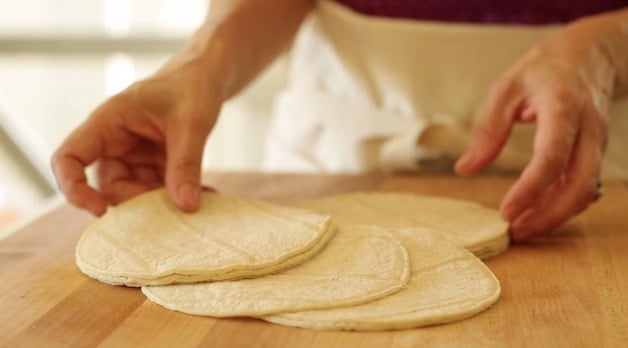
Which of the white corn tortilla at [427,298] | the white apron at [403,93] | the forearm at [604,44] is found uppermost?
the forearm at [604,44]

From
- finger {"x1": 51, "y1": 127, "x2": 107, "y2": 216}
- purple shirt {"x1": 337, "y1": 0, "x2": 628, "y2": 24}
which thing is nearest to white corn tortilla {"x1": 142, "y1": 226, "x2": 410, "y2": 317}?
finger {"x1": 51, "y1": 127, "x2": 107, "y2": 216}

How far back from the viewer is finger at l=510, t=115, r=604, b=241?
1.03m

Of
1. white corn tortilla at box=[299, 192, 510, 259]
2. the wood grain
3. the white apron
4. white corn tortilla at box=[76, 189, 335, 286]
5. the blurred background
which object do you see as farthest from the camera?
the blurred background

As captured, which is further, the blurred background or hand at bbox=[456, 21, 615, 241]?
the blurred background

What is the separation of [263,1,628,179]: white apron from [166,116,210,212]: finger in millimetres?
401

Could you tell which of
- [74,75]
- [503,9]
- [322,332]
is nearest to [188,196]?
[322,332]

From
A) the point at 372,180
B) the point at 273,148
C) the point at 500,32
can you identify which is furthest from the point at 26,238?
the point at 500,32

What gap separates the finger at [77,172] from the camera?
3.49 feet

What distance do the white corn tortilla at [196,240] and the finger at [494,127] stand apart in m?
0.26

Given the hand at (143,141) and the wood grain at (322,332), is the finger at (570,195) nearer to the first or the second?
the wood grain at (322,332)

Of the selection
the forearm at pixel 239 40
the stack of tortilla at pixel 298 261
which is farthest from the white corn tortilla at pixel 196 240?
the forearm at pixel 239 40

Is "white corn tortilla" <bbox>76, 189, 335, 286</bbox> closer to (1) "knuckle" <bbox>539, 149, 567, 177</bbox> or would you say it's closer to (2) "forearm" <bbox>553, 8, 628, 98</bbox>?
(1) "knuckle" <bbox>539, 149, 567, 177</bbox>

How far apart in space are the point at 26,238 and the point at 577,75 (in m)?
0.71

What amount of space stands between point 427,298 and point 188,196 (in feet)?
1.12
